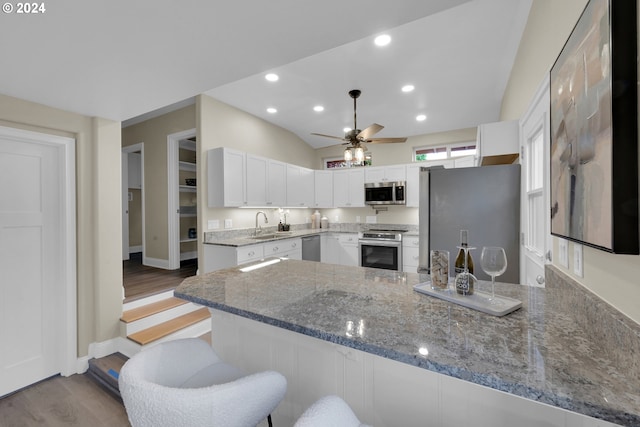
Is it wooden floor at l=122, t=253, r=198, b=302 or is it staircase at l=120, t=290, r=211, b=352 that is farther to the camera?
wooden floor at l=122, t=253, r=198, b=302

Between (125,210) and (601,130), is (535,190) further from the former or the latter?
(125,210)

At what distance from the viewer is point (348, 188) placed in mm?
5191

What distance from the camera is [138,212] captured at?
5906 mm

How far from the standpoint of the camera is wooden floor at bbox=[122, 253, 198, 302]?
3.16 meters

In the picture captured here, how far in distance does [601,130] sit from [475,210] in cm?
139

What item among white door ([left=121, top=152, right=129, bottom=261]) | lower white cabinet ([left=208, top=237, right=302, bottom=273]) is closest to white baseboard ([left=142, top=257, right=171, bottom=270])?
white door ([left=121, top=152, right=129, bottom=261])

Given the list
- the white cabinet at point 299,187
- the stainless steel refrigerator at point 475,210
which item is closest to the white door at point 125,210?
the white cabinet at point 299,187

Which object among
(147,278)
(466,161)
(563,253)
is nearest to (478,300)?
(563,253)

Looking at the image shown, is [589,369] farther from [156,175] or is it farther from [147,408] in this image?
[156,175]

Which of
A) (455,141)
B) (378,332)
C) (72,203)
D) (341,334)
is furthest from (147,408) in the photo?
(455,141)

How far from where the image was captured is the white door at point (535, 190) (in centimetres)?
144

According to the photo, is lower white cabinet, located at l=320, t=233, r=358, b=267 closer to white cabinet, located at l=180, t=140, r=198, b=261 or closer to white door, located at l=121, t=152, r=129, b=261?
white cabinet, located at l=180, t=140, r=198, b=261

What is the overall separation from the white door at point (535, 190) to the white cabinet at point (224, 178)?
3092mm

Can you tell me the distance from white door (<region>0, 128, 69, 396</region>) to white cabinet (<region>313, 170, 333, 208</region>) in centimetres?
379
